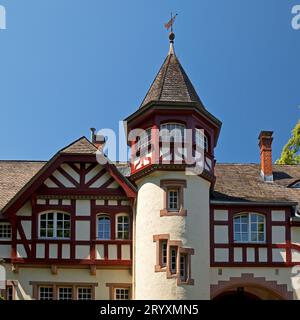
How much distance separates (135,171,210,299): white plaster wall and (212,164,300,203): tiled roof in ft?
6.09

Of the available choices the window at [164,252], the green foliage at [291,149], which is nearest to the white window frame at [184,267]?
the window at [164,252]

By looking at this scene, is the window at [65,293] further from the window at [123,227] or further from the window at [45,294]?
the window at [123,227]

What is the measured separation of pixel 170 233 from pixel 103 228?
3.12 metres

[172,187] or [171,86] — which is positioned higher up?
[171,86]

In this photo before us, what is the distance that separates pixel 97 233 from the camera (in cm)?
2894

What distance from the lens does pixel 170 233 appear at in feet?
89.5

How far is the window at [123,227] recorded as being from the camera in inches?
1145

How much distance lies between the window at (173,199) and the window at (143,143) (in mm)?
1843

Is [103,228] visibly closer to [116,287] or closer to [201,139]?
[116,287]

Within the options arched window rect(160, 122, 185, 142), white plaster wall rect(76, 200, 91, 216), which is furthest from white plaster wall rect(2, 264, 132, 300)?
arched window rect(160, 122, 185, 142)

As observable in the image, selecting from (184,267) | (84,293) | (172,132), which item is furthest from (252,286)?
(172,132)

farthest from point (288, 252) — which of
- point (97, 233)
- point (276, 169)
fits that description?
point (97, 233)

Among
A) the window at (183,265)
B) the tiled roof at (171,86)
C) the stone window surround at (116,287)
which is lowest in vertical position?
the stone window surround at (116,287)
